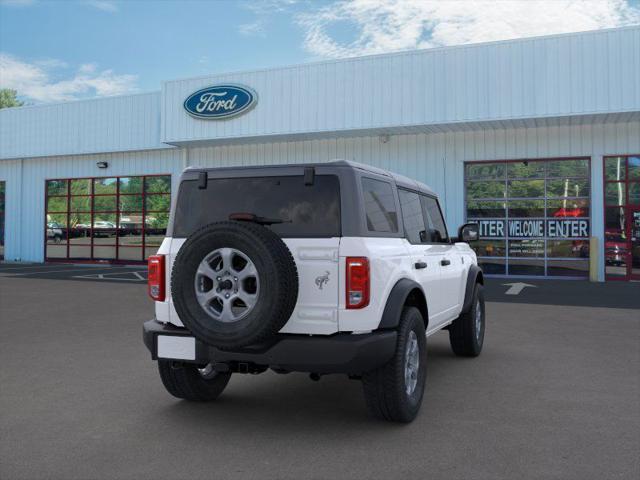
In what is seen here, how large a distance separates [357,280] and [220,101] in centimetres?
1775

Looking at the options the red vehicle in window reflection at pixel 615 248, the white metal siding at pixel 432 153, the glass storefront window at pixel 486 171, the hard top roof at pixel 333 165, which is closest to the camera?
the hard top roof at pixel 333 165

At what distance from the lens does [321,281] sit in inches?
160

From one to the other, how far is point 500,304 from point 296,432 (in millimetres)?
8322

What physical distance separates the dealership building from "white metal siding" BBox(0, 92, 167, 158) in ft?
0.42

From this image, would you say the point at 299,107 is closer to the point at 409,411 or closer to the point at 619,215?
the point at 619,215

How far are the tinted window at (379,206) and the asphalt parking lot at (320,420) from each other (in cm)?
142

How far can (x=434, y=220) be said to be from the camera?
6.13m

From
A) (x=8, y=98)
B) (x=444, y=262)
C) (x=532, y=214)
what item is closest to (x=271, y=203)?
(x=444, y=262)

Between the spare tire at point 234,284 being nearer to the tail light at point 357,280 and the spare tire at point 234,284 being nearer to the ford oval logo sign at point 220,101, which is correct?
the tail light at point 357,280

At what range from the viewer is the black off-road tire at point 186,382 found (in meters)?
4.81

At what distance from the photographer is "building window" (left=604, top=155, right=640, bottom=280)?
17.4 metres

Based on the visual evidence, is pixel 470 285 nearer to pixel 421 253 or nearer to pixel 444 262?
pixel 444 262

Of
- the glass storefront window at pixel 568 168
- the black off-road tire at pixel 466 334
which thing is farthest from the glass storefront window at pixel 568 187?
the black off-road tire at pixel 466 334

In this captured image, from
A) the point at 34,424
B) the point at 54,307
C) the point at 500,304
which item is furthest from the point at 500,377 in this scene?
the point at 54,307
